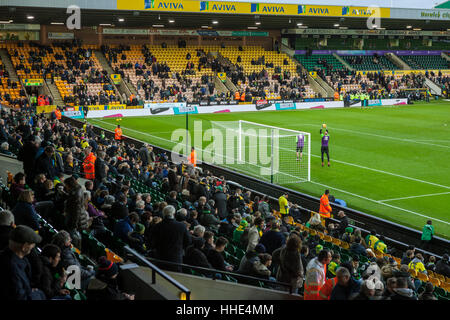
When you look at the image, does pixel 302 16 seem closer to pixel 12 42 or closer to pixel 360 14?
pixel 360 14

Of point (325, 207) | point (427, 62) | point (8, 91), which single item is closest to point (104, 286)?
point (325, 207)

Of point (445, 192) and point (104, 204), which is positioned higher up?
point (104, 204)

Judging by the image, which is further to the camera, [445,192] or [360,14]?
[360,14]

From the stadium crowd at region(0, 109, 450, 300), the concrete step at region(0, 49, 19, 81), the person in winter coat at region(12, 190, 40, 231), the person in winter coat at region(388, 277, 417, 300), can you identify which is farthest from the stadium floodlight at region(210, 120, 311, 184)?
the concrete step at region(0, 49, 19, 81)

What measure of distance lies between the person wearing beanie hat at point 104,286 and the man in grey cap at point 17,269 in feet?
2.38

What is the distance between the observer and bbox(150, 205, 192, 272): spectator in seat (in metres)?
7.70

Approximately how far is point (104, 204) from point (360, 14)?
47149mm

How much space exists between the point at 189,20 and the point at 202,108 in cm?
1081

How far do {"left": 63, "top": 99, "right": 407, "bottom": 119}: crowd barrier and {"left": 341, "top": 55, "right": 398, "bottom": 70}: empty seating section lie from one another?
37.0 ft

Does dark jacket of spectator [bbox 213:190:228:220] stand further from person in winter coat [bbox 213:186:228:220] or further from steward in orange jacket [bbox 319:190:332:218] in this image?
steward in orange jacket [bbox 319:190:332:218]

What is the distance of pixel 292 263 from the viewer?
7.04 m
